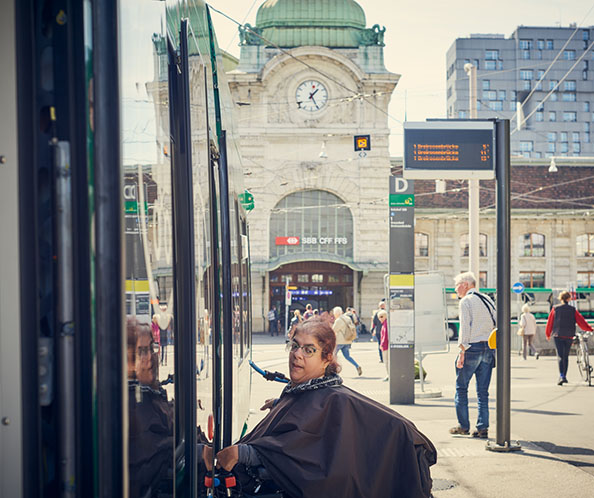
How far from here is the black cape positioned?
3.61 metres

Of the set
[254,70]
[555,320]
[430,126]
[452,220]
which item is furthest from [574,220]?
[430,126]

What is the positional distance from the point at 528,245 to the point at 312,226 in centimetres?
1378

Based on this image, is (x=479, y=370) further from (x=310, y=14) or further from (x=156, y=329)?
(x=310, y=14)

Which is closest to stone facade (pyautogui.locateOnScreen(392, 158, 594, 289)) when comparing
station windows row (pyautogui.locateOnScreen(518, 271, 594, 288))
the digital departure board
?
station windows row (pyautogui.locateOnScreen(518, 271, 594, 288))

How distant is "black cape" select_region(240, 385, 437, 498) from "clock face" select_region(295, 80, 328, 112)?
43067 mm

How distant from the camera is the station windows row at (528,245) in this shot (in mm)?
50750

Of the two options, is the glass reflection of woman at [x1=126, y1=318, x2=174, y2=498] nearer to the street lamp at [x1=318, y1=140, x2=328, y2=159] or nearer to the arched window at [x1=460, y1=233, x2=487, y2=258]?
the street lamp at [x1=318, y1=140, x2=328, y2=159]

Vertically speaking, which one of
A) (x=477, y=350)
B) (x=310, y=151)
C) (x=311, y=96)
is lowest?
(x=477, y=350)

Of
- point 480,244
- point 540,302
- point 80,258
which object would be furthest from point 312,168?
point 80,258

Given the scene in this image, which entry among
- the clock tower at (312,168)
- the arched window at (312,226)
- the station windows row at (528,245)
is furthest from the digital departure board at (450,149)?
the station windows row at (528,245)

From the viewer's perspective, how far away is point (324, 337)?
13.6 feet

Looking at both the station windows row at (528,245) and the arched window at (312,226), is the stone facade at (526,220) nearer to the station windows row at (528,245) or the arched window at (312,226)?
the station windows row at (528,245)

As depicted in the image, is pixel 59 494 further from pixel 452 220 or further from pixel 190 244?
pixel 452 220

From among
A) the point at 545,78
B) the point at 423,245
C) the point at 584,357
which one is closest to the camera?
the point at 584,357
